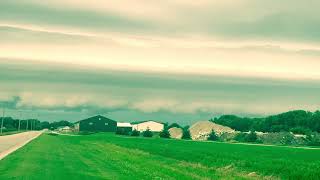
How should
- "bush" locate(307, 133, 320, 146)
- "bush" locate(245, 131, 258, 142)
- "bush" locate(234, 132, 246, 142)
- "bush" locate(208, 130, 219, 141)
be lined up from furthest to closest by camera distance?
"bush" locate(208, 130, 219, 141) → "bush" locate(234, 132, 246, 142) → "bush" locate(245, 131, 258, 142) → "bush" locate(307, 133, 320, 146)

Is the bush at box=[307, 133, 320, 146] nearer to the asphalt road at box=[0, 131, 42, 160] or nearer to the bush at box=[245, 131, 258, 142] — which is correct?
the bush at box=[245, 131, 258, 142]

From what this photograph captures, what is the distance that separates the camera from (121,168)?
4406cm

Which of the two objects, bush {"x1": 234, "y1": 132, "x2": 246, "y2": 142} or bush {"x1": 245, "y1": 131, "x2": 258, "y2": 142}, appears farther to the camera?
bush {"x1": 234, "y1": 132, "x2": 246, "y2": 142}

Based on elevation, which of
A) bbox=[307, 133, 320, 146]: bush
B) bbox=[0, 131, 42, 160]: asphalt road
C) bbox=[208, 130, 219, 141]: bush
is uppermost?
bbox=[208, 130, 219, 141]: bush

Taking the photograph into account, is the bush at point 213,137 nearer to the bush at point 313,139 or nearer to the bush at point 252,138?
the bush at point 252,138

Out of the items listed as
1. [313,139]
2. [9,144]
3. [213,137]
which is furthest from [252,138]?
[9,144]

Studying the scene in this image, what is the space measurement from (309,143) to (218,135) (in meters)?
47.8

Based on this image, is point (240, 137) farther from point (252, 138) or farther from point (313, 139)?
point (313, 139)

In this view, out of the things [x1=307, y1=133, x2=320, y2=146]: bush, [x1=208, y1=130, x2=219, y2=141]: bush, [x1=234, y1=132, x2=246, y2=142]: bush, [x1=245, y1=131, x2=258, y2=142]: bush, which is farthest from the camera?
[x1=208, y1=130, x2=219, y2=141]: bush

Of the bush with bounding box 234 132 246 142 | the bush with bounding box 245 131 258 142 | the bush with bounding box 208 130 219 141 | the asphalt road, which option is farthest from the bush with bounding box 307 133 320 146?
the asphalt road

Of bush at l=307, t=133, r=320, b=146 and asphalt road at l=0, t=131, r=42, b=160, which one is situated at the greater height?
bush at l=307, t=133, r=320, b=146

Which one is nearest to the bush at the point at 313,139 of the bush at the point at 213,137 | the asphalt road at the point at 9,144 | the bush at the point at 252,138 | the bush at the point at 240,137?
the bush at the point at 252,138

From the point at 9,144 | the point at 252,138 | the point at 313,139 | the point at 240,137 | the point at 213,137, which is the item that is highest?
the point at 213,137

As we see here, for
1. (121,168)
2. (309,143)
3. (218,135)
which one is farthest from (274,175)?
(218,135)
